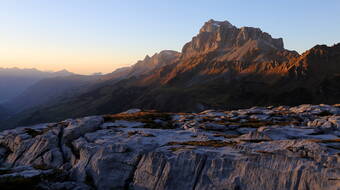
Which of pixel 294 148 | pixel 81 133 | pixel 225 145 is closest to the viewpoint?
pixel 294 148

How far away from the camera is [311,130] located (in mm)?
32312

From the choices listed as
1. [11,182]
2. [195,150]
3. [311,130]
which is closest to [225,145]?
[195,150]

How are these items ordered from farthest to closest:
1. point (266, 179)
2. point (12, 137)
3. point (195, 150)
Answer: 1. point (12, 137)
2. point (195, 150)
3. point (266, 179)

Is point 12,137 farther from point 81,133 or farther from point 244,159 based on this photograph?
point 244,159

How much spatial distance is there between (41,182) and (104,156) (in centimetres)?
598

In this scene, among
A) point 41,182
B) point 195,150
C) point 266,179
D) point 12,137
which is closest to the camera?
point 266,179

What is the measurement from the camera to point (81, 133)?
124 feet

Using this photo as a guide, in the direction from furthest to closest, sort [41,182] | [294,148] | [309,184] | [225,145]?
1. [225,145]
2. [41,182]
3. [294,148]
4. [309,184]

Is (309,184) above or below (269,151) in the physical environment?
below

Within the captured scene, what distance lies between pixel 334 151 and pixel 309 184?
3.74m

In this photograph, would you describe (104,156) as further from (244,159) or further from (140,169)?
(244,159)

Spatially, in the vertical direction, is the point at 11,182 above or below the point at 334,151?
below

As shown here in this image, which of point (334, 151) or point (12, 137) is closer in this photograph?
point (334, 151)

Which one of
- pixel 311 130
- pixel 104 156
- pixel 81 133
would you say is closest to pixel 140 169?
pixel 104 156
